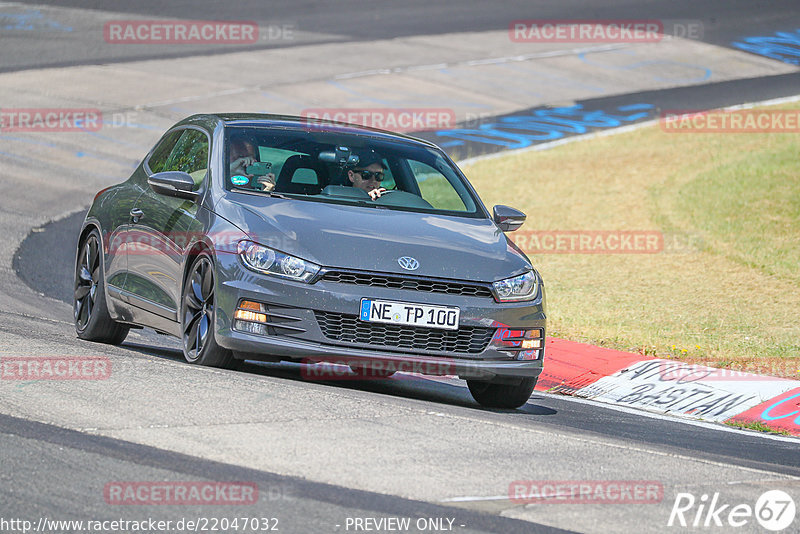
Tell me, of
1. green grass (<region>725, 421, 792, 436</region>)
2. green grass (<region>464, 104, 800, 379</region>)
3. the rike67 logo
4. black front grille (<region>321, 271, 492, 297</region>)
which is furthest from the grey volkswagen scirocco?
green grass (<region>464, 104, 800, 379</region>)

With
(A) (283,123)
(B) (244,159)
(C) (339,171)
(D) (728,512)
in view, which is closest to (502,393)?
(C) (339,171)

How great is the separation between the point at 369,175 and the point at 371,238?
3.73 feet

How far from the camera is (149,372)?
780 centimetres

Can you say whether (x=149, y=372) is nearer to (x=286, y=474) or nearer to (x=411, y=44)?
(x=286, y=474)

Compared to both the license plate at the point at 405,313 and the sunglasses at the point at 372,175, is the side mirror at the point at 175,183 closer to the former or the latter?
the sunglasses at the point at 372,175

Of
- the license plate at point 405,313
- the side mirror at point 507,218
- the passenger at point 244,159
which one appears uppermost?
the passenger at point 244,159

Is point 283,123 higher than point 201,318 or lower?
higher

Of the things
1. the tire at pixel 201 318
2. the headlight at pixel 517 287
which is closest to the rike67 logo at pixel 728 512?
the headlight at pixel 517 287

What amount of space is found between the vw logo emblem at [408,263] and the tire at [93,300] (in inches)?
113

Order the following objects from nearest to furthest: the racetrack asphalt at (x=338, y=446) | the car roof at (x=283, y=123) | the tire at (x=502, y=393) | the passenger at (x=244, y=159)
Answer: the racetrack asphalt at (x=338, y=446), the tire at (x=502, y=393), the passenger at (x=244, y=159), the car roof at (x=283, y=123)

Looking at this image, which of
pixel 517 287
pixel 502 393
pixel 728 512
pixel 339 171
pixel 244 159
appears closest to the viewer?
pixel 728 512

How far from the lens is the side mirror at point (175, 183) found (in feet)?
28.0

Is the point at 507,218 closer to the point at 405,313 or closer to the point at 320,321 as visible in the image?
the point at 405,313

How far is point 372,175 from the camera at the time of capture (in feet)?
29.6
